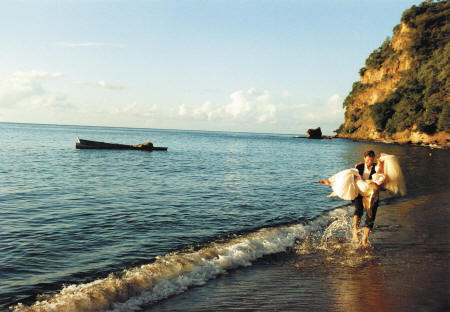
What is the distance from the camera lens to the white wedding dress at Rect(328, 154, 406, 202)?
751cm

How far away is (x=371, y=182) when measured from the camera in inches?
304

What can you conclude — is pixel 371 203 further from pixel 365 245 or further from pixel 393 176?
pixel 365 245

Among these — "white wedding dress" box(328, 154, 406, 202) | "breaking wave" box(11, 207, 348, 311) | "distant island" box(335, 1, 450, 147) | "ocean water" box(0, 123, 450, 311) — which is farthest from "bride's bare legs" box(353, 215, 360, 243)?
"distant island" box(335, 1, 450, 147)

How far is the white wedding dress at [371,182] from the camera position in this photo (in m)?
7.51

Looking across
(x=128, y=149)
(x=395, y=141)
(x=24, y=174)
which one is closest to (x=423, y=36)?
(x=395, y=141)

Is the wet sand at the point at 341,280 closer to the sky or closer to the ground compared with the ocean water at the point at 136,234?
closer to the sky

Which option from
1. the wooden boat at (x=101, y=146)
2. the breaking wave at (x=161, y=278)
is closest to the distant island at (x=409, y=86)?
the wooden boat at (x=101, y=146)

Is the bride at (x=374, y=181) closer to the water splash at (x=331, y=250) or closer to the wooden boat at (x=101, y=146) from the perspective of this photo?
the water splash at (x=331, y=250)

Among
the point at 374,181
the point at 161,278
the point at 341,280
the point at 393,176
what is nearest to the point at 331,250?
the point at 341,280

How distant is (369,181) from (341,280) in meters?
2.75

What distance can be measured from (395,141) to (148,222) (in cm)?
9151

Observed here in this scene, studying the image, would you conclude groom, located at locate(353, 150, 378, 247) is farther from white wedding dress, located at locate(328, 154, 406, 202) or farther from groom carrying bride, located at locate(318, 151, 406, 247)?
white wedding dress, located at locate(328, 154, 406, 202)

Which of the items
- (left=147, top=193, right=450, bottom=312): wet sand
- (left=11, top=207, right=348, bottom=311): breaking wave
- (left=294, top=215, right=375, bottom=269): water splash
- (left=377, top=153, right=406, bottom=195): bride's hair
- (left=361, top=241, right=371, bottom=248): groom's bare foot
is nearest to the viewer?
(left=147, top=193, right=450, bottom=312): wet sand

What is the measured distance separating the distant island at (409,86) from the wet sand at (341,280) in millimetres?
72815
